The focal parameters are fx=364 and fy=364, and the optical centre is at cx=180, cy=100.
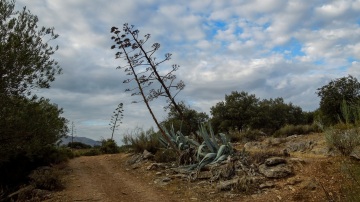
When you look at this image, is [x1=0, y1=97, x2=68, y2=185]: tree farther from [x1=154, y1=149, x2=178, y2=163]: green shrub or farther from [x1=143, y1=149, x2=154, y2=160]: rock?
[x1=154, y1=149, x2=178, y2=163]: green shrub

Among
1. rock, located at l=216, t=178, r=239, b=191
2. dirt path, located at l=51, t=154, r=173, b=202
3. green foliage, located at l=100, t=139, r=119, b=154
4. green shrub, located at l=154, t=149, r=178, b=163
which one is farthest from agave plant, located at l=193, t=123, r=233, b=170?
green foliage, located at l=100, t=139, r=119, b=154

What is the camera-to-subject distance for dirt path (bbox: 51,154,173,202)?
9.54 metres

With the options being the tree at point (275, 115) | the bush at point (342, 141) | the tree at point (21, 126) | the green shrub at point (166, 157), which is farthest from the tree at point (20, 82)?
the tree at point (275, 115)

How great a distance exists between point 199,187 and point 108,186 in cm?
293

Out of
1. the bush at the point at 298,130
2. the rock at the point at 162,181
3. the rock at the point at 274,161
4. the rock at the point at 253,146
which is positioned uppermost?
the bush at the point at 298,130

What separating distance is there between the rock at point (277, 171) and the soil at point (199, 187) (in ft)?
0.54

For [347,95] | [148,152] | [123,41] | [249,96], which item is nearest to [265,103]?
[249,96]

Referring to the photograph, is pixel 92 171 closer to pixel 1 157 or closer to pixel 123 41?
pixel 1 157

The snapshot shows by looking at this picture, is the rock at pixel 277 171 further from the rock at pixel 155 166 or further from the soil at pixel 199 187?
the rock at pixel 155 166

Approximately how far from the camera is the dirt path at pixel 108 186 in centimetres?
954

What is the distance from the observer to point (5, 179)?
45.2ft

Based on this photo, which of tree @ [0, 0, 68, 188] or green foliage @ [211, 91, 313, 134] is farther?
green foliage @ [211, 91, 313, 134]

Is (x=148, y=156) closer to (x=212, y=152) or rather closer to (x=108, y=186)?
(x=212, y=152)

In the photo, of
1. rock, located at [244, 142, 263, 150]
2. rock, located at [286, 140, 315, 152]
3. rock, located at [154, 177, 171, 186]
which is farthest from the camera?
rock, located at [244, 142, 263, 150]
